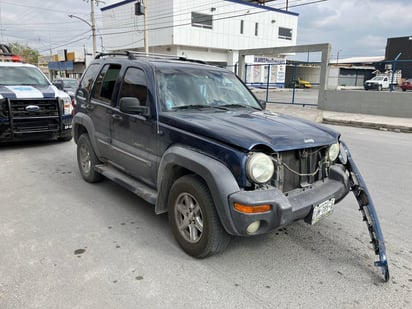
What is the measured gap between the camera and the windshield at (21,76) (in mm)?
8363

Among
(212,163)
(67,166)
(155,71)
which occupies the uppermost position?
(155,71)

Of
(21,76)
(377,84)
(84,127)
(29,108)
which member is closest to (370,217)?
(84,127)

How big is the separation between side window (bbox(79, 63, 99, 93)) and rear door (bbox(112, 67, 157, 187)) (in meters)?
1.06

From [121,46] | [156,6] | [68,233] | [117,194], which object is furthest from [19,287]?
[121,46]

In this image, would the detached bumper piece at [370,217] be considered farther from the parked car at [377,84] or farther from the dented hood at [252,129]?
the parked car at [377,84]

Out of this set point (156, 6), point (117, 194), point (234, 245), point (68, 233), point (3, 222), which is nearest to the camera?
point (234, 245)

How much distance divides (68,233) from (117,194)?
1.25 meters

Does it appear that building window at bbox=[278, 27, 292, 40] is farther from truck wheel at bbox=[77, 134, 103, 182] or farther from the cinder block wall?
truck wheel at bbox=[77, 134, 103, 182]

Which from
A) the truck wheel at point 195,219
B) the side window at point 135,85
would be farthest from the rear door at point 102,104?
the truck wheel at point 195,219

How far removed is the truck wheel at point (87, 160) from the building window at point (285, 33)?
151 ft

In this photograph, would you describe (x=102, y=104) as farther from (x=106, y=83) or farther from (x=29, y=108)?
(x=29, y=108)

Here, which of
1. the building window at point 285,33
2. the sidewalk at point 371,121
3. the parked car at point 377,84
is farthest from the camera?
the building window at point 285,33

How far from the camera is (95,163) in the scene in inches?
204

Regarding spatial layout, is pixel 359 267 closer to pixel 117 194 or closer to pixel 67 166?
pixel 117 194
